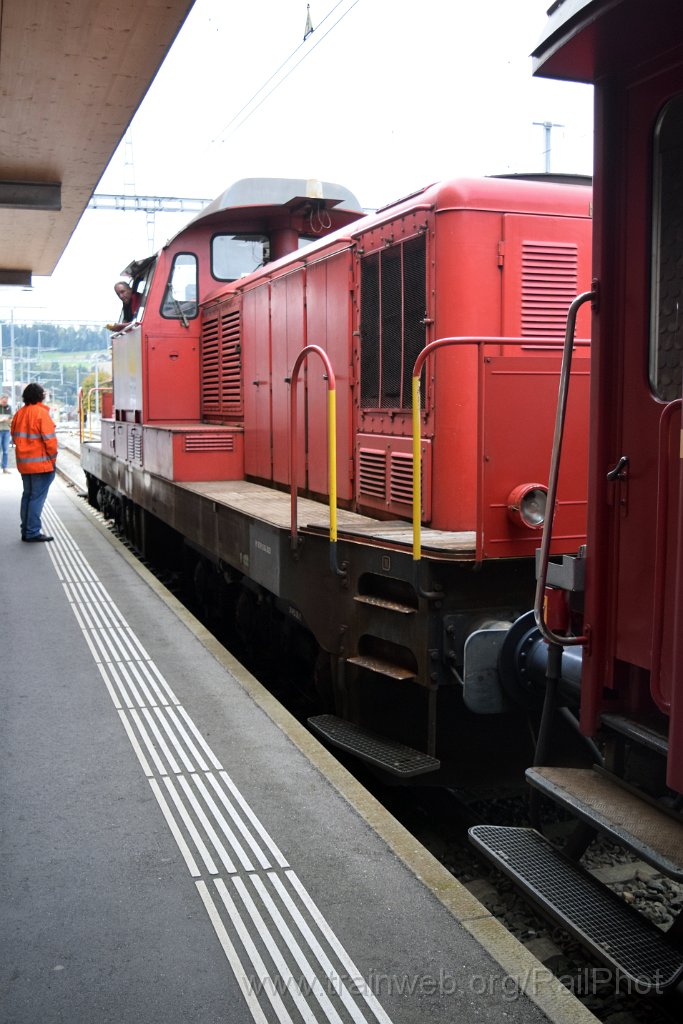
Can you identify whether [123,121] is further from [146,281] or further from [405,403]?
[405,403]

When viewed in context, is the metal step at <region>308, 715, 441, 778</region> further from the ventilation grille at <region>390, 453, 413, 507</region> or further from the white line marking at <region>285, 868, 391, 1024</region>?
the ventilation grille at <region>390, 453, 413, 507</region>

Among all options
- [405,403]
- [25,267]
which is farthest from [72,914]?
[25,267]

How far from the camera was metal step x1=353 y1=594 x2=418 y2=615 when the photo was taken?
432 cm

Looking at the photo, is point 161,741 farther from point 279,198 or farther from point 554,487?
point 279,198

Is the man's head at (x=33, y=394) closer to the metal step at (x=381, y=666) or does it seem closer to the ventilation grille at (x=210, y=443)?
the ventilation grille at (x=210, y=443)

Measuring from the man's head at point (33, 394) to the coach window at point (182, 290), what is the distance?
1695 mm

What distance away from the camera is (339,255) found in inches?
230

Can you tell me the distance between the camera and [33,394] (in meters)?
9.88

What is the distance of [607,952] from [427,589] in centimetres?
203

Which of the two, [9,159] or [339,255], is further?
[9,159]

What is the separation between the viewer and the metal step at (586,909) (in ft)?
7.48

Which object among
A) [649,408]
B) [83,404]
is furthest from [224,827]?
[83,404]

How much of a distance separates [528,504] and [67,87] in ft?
20.0

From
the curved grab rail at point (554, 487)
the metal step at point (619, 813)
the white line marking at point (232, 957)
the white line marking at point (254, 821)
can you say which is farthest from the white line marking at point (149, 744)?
the curved grab rail at point (554, 487)
